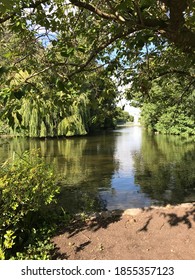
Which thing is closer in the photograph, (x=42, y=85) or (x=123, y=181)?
(x=42, y=85)

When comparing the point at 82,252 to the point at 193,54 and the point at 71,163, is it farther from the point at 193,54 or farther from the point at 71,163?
the point at 71,163

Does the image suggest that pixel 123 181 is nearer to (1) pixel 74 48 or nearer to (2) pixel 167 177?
(2) pixel 167 177

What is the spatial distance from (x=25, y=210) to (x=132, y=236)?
1693 mm

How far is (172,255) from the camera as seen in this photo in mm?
4094

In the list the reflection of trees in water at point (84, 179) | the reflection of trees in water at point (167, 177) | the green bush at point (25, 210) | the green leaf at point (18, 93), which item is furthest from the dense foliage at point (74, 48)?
the reflection of trees in water at point (167, 177)

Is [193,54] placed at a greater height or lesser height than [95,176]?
greater

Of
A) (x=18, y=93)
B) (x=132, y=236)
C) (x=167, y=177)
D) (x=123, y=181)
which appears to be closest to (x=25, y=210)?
(x=132, y=236)

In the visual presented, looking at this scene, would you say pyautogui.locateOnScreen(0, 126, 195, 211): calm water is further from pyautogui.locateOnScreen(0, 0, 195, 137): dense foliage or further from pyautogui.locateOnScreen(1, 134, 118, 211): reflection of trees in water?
pyautogui.locateOnScreen(0, 0, 195, 137): dense foliage

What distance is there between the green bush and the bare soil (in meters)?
0.34

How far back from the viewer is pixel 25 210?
4.65m

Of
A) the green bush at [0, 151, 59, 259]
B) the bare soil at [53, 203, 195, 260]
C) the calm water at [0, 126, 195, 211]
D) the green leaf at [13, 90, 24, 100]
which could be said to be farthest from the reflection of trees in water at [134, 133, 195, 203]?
the green leaf at [13, 90, 24, 100]

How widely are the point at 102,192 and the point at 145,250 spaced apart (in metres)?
5.83

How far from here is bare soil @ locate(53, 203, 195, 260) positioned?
4.18 m
